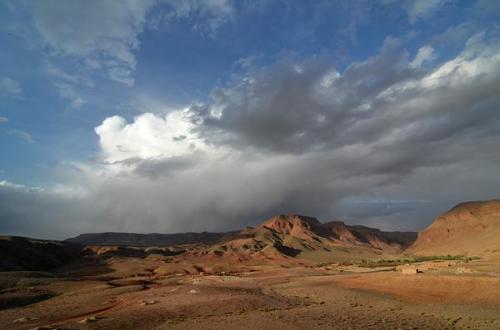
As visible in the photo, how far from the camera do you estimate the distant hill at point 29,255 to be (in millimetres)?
98981

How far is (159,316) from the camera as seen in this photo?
28844 millimetres

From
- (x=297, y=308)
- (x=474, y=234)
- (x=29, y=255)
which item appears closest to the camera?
(x=297, y=308)

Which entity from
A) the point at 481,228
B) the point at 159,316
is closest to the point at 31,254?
the point at 159,316

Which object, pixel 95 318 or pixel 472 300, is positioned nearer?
pixel 95 318

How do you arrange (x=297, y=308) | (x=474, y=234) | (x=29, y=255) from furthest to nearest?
(x=474, y=234), (x=29, y=255), (x=297, y=308)

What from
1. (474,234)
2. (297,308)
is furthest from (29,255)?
(474,234)

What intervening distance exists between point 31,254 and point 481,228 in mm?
185027

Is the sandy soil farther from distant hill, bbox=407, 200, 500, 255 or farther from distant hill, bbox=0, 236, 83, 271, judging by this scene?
distant hill, bbox=407, 200, 500, 255

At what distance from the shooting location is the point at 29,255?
11425cm

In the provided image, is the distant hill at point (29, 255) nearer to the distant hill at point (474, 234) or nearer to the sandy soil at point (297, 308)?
the sandy soil at point (297, 308)

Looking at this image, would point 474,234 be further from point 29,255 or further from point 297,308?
point 29,255

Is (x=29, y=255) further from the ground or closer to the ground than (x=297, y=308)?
further from the ground

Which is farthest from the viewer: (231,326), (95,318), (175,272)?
(175,272)

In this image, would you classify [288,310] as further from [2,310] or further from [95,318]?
[2,310]
